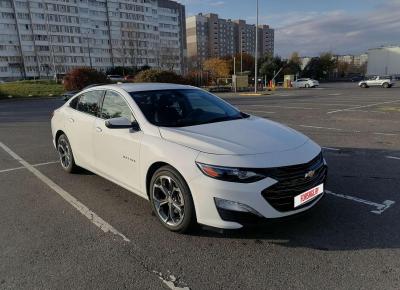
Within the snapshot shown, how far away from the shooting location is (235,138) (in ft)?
12.0

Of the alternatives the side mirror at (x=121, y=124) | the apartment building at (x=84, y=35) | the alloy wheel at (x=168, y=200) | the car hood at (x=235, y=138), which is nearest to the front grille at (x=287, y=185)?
the car hood at (x=235, y=138)

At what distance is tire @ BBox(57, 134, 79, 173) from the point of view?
5.75 metres

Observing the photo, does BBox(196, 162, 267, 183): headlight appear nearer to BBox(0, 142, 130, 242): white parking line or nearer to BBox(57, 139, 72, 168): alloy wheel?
BBox(0, 142, 130, 242): white parking line

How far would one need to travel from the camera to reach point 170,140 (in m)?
3.71

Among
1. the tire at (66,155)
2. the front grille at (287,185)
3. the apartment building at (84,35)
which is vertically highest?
the apartment building at (84,35)

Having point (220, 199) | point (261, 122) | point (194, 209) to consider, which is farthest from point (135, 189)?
point (261, 122)

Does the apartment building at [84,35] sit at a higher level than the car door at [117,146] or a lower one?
higher

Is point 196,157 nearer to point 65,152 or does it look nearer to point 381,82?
point 65,152

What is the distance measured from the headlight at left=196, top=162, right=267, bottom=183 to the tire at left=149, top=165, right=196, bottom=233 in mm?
362

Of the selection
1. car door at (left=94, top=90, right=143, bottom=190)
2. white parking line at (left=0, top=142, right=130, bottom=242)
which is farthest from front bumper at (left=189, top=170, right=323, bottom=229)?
car door at (left=94, top=90, right=143, bottom=190)

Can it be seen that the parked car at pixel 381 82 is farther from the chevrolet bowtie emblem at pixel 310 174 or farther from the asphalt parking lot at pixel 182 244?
the chevrolet bowtie emblem at pixel 310 174

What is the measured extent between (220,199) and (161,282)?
2.87 feet

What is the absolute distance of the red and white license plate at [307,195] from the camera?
3.37 metres

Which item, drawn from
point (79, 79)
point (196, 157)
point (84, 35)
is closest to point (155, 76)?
point (79, 79)
